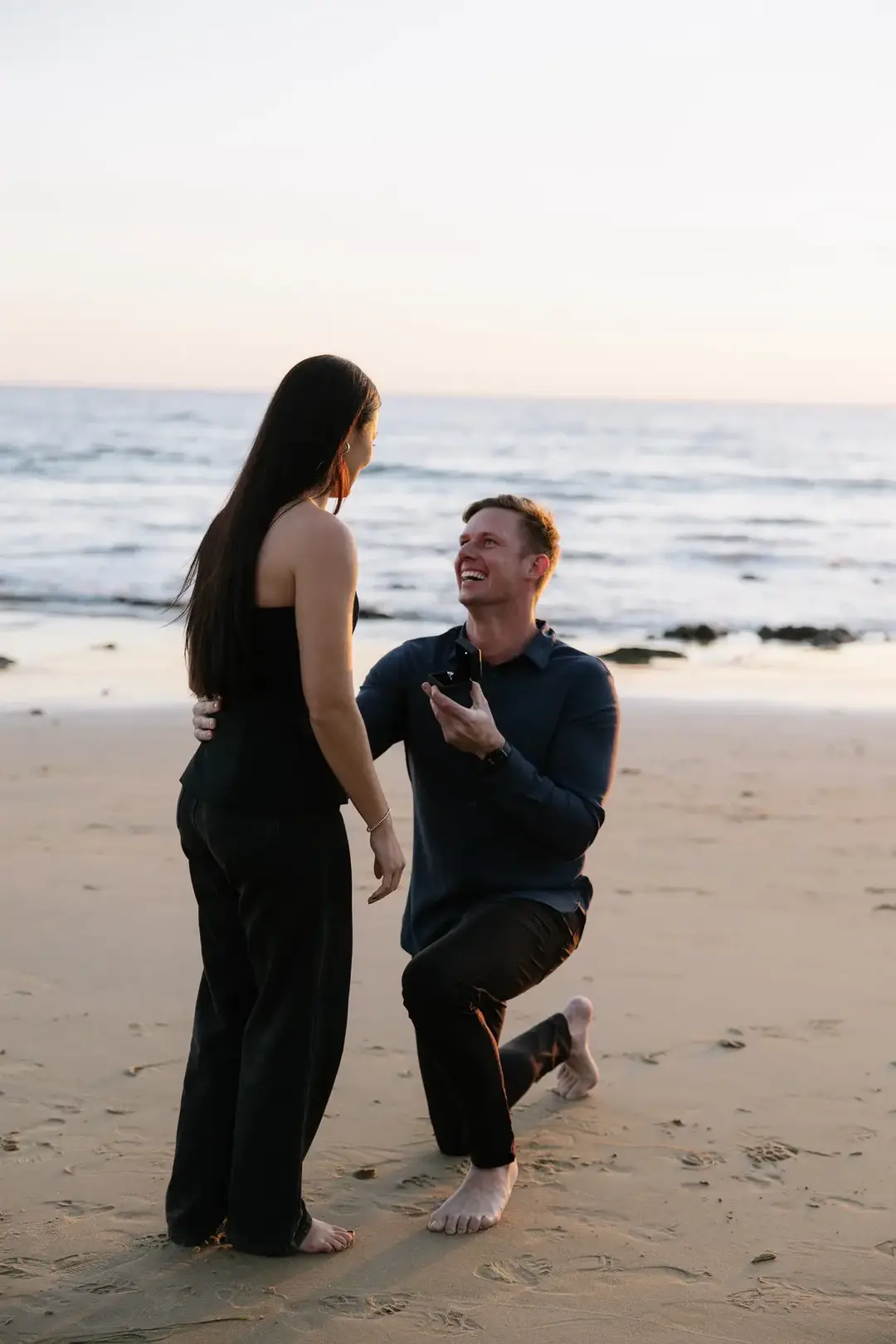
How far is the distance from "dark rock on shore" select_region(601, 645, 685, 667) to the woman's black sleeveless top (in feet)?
35.7

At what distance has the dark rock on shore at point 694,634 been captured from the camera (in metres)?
16.3

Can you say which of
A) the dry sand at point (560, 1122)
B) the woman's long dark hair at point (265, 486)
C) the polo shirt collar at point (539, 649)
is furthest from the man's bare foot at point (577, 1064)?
the woman's long dark hair at point (265, 486)

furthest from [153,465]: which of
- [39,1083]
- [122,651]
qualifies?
[39,1083]

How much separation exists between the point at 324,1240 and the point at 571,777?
1.28 m

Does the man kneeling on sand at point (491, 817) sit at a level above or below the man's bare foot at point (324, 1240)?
above

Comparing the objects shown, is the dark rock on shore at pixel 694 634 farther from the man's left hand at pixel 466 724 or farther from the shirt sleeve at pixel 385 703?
the man's left hand at pixel 466 724

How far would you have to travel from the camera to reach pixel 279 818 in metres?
3.24

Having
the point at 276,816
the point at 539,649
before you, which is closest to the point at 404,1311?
the point at 276,816

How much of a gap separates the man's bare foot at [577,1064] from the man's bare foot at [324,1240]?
1.09 m

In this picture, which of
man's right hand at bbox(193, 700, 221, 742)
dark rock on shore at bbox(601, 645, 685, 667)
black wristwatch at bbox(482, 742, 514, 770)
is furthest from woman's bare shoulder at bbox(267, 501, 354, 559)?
dark rock on shore at bbox(601, 645, 685, 667)

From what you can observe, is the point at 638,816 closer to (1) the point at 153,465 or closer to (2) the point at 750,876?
(2) the point at 750,876

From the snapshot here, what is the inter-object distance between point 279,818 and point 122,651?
36.5ft

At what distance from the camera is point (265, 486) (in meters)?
3.18

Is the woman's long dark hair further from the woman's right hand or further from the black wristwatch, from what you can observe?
the black wristwatch
